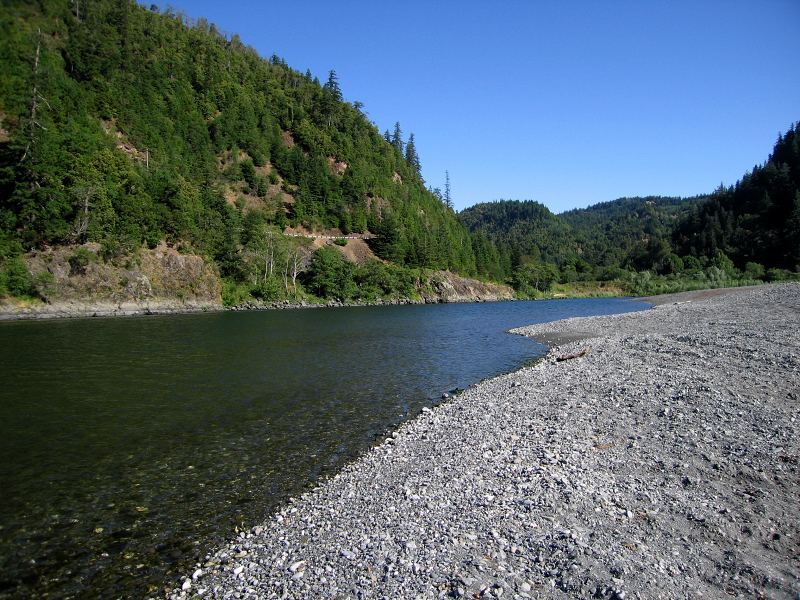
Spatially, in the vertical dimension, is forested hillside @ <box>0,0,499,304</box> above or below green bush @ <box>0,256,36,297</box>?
above

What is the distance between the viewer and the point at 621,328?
137ft

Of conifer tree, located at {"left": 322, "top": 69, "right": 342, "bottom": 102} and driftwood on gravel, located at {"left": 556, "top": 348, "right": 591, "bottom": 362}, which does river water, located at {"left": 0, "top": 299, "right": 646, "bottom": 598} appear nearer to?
driftwood on gravel, located at {"left": 556, "top": 348, "right": 591, "bottom": 362}

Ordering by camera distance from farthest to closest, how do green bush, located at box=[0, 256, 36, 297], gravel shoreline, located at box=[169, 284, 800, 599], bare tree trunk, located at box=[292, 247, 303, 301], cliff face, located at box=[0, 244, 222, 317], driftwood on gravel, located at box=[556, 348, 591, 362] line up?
bare tree trunk, located at box=[292, 247, 303, 301] → cliff face, located at box=[0, 244, 222, 317] → green bush, located at box=[0, 256, 36, 297] → driftwood on gravel, located at box=[556, 348, 591, 362] → gravel shoreline, located at box=[169, 284, 800, 599]

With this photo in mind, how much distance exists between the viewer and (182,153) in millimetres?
111500

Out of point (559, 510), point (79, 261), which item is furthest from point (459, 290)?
point (559, 510)

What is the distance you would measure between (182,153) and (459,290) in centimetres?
8729

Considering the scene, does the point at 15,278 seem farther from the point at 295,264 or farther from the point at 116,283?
the point at 295,264

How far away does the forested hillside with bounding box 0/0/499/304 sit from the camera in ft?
226

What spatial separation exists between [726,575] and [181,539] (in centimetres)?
1007

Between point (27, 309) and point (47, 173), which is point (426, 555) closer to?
point (27, 309)

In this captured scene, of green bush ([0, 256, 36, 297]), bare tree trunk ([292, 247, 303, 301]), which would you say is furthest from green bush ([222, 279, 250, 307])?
green bush ([0, 256, 36, 297])

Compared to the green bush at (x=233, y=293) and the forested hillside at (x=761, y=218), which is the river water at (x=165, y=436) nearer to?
the green bush at (x=233, y=293)

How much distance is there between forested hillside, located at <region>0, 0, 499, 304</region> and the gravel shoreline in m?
69.0

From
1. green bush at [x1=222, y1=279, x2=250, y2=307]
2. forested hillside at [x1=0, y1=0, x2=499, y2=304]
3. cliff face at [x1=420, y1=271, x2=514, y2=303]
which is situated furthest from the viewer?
cliff face at [x1=420, y1=271, x2=514, y2=303]
